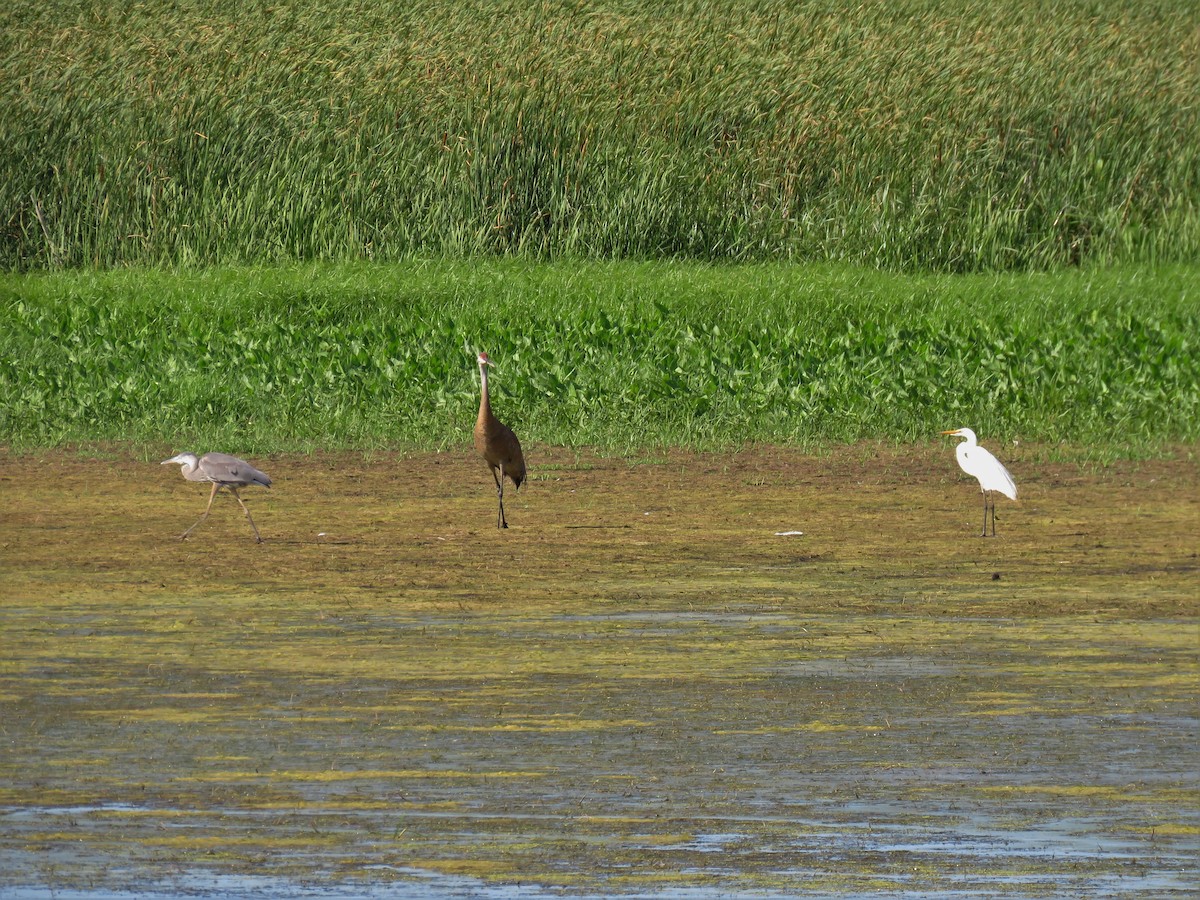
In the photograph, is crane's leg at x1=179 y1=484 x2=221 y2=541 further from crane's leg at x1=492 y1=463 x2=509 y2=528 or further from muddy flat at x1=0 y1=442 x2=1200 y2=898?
crane's leg at x1=492 y1=463 x2=509 y2=528

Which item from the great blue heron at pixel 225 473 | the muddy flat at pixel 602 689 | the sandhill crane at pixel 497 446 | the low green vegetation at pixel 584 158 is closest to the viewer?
the muddy flat at pixel 602 689

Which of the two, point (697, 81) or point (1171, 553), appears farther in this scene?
point (697, 81)

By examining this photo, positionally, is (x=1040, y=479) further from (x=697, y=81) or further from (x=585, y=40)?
(x=585, y=40)

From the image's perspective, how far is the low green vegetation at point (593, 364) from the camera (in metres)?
13.1

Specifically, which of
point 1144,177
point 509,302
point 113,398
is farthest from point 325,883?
point 1144,177

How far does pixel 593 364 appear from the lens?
14.1m

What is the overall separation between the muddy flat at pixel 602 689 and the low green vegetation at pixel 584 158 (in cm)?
816

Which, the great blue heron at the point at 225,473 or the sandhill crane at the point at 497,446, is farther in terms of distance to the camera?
the sandhill crane at the point at 497,446

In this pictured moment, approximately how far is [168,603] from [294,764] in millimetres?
2691

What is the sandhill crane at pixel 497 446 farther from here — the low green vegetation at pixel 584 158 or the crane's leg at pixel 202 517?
the low green vegetation at pixel 584 158

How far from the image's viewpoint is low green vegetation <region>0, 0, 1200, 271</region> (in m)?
19.2

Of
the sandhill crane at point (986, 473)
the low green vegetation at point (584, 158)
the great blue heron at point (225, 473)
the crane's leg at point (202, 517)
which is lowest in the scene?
the crane's leg at point (202, 517)

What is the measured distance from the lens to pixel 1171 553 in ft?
31.3

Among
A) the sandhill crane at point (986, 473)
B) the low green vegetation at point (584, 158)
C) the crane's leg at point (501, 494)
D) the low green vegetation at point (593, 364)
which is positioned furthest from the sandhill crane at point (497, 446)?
the low green vegetation at point (584, 158)
